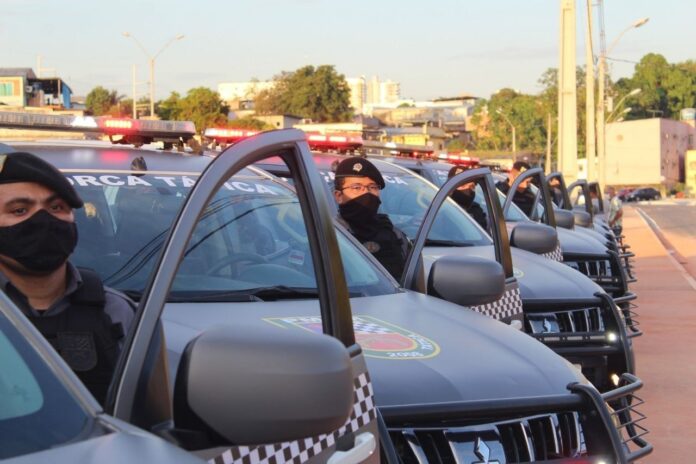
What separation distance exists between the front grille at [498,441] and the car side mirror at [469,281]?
0.91 meters

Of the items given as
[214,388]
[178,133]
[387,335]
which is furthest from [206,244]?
[214,388]

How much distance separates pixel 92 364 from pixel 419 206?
533 cm

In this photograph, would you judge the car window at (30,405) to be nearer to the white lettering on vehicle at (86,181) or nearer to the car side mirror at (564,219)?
the white lettering on vehicle at (86,181)

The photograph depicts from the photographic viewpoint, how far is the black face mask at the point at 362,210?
6.23 metres

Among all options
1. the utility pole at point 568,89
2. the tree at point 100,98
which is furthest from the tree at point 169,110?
the utility pole at point 568,89

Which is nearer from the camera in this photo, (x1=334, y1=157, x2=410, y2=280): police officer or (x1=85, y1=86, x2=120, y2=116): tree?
(x1=334, y1=157, x2=410, y2=280): police officer

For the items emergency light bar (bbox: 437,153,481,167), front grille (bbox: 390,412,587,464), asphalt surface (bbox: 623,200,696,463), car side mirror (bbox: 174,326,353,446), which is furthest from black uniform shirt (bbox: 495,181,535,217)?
car side mirror (bbox: 174,326,353,446)

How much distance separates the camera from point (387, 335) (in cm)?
392

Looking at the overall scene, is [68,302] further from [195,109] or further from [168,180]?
[195,109]

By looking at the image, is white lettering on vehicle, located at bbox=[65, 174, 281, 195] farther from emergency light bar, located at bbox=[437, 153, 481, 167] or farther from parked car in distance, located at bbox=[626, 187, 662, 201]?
parked car in distance, located at bbox=[626, 187, 662, 201]

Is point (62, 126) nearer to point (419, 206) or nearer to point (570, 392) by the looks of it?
point (570, 392)

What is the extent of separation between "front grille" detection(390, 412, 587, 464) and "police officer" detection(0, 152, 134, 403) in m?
1.00

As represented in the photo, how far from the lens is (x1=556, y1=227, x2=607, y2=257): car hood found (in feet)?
34.5

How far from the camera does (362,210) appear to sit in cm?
624
